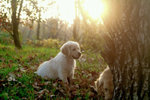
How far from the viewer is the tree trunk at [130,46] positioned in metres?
2.39

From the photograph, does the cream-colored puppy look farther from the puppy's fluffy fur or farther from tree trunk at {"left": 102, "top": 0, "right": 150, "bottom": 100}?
tree trunk at {"left": 102, "top": 0, "right": 150, "bottom": 100}

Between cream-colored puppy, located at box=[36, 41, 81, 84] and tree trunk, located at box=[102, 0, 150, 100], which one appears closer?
tree trunk, located at box=[102, 0, 150, 100]

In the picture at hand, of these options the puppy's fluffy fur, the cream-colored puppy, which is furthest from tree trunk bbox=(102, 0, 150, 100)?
the cream-colored puppy

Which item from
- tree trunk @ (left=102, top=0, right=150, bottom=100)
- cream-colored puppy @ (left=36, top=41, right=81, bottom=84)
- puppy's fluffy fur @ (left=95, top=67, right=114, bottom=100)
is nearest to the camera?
tree trunk @ (left=102, top=0, right=150, bottom=100)

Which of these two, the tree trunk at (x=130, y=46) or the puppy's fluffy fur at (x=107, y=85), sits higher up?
the tree trunk at (x=130, y=46)

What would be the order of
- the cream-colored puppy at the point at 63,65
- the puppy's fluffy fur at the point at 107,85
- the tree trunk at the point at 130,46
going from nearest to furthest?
the tree trunk at the point at 130,46 < the puppy's fluffy fur at the point at 107,85 < the cream-colored puppy at the point at 63,65

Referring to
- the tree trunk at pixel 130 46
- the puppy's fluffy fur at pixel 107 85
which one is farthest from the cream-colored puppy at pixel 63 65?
the tree trunk at pixel 130 46

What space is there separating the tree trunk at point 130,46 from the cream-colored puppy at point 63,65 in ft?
7.50

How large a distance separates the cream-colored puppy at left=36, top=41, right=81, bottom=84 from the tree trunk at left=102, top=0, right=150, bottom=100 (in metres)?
2.28

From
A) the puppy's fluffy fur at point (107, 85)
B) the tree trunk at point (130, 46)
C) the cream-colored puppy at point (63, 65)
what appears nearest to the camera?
the tree trunk at point (130, 46)

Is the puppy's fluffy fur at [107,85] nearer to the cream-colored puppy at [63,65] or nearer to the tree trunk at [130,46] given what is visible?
the tree trunk at [130,46]

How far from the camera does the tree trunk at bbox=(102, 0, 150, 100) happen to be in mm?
2391

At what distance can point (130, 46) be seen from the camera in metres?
2.60

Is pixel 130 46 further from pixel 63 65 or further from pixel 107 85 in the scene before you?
pixel 63 65
